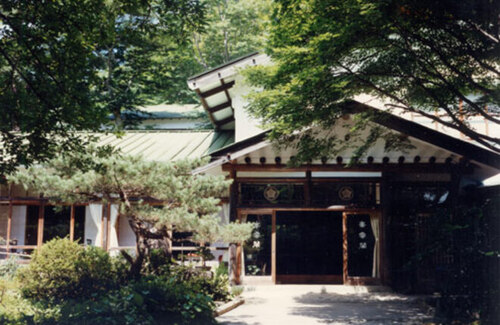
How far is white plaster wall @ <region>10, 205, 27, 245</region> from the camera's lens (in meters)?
17.2

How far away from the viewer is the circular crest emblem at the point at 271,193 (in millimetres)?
13719

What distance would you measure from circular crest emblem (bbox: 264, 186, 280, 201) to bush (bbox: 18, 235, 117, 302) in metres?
5.21

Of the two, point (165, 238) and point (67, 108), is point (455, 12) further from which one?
point (165, 238)

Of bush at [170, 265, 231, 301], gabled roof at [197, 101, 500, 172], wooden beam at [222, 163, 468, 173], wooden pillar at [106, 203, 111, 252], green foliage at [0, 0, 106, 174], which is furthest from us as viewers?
wooden pillar at [106, 203, 111, 252]

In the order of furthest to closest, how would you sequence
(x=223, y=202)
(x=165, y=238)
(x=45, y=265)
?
(x=223, y=202) → (x=165, y=238) → (x=45, y=265)

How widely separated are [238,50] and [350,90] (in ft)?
68.3

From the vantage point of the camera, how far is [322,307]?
10.9 metres

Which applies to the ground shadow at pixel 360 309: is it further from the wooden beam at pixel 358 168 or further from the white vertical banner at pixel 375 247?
the wooden beam at pixel 358 168

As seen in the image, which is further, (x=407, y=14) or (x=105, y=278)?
(x=105, y=278)

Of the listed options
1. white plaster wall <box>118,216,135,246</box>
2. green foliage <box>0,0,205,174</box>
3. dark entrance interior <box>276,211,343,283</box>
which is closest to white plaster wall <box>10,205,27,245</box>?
white plaster wall <box>118,216,135,246</box>

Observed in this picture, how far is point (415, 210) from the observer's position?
13.2 metres

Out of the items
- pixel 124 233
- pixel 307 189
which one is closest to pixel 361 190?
pixel 307 189

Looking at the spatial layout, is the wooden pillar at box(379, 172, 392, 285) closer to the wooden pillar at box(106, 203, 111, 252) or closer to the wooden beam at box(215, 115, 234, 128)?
the wooden beam at box(215, 115, 234, 128)

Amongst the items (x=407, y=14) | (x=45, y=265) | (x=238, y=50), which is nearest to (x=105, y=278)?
(x=45, y=265)
